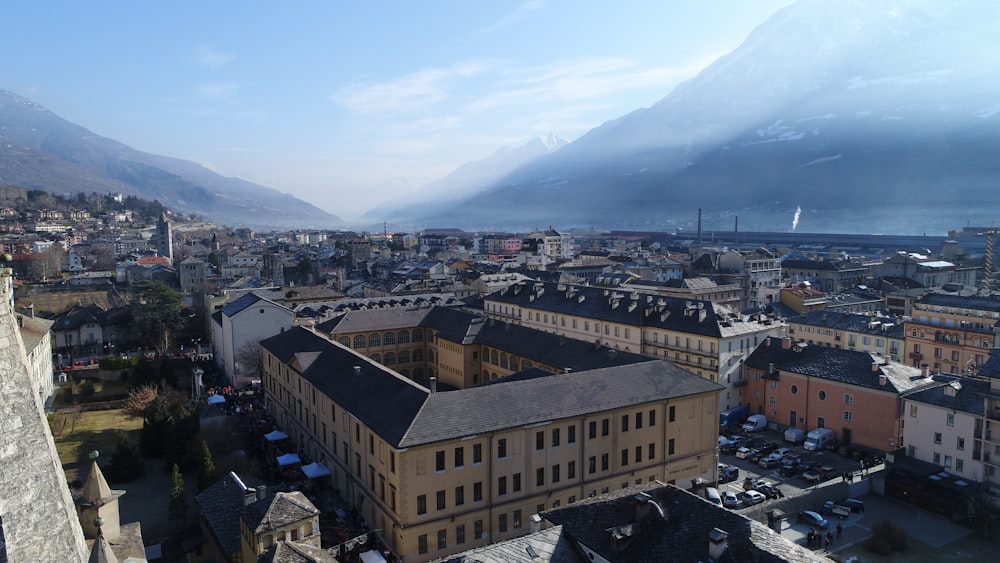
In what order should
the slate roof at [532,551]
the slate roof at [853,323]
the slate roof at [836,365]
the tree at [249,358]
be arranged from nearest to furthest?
1. the slate roof at [532,551]
2. the slate roof at [836,365]
3. the tree at [249,358]
4. the slate roof at [853,323]

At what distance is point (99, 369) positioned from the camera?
54.9m

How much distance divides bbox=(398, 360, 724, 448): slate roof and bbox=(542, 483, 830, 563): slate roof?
327 inches

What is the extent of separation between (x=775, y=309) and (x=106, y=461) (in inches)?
2641

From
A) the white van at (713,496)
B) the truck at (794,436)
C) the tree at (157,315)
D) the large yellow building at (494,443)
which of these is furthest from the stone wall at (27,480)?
the tree at (157,315)

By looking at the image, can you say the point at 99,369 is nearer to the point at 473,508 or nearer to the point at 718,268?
the point at 473,508

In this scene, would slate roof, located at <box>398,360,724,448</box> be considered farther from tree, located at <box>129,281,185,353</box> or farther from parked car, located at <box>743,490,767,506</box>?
tree, located at <box>129,281,185,353</box>

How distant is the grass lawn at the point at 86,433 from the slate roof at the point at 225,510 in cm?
1349

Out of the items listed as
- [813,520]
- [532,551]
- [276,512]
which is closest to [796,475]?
[813,520]

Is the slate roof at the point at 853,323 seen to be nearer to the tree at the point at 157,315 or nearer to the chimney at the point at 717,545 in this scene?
the chimney at the point at 717,545

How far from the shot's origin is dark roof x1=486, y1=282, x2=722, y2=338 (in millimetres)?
51750

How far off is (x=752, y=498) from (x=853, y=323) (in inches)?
1304

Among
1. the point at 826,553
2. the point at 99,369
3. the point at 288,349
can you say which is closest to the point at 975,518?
the point at 826,553

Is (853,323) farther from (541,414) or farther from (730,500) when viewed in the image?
(541,414)

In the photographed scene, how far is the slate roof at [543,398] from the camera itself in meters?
27.5
